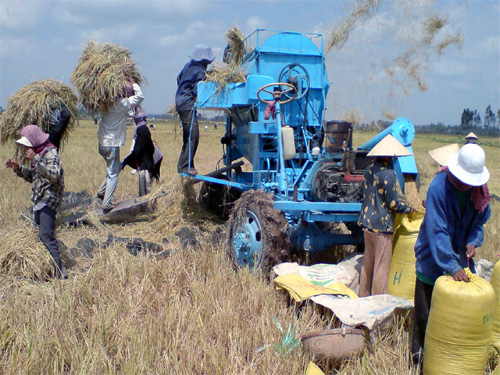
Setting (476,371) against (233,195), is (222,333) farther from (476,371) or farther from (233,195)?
(233,195)

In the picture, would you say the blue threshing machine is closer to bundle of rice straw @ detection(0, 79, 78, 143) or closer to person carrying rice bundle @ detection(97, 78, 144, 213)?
person carrying rice bundle @ detection(97, 78, 144, 213)

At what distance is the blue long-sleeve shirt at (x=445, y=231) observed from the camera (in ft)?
10.3

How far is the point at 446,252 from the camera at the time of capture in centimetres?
309

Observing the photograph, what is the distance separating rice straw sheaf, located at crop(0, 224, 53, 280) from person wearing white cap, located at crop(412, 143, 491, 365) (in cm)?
370

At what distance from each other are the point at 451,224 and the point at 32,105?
Result: 5.76 meters

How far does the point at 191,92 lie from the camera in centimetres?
714

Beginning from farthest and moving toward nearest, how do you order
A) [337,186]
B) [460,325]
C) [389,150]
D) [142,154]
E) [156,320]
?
1. [142,154]
2. [337,186]
3. [389,150]
4. [156,320]
5. [460,325]

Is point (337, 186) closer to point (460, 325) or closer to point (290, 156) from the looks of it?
point (290, 156)

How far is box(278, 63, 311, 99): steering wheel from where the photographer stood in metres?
6.05

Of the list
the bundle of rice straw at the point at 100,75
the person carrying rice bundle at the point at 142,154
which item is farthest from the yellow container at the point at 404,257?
the person carrying rice bundle at the point at 142,154

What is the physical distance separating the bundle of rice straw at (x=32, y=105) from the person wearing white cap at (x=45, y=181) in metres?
1.63

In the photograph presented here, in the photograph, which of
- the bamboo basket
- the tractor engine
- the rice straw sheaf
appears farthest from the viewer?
the rice straw sheaf

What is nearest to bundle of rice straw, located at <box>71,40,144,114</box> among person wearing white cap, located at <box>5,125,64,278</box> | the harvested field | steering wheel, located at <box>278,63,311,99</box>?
person wearing white cap, located at <box>5,125,64,278</box>

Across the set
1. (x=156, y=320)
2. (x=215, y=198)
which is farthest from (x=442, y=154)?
(x=215, y=198)
